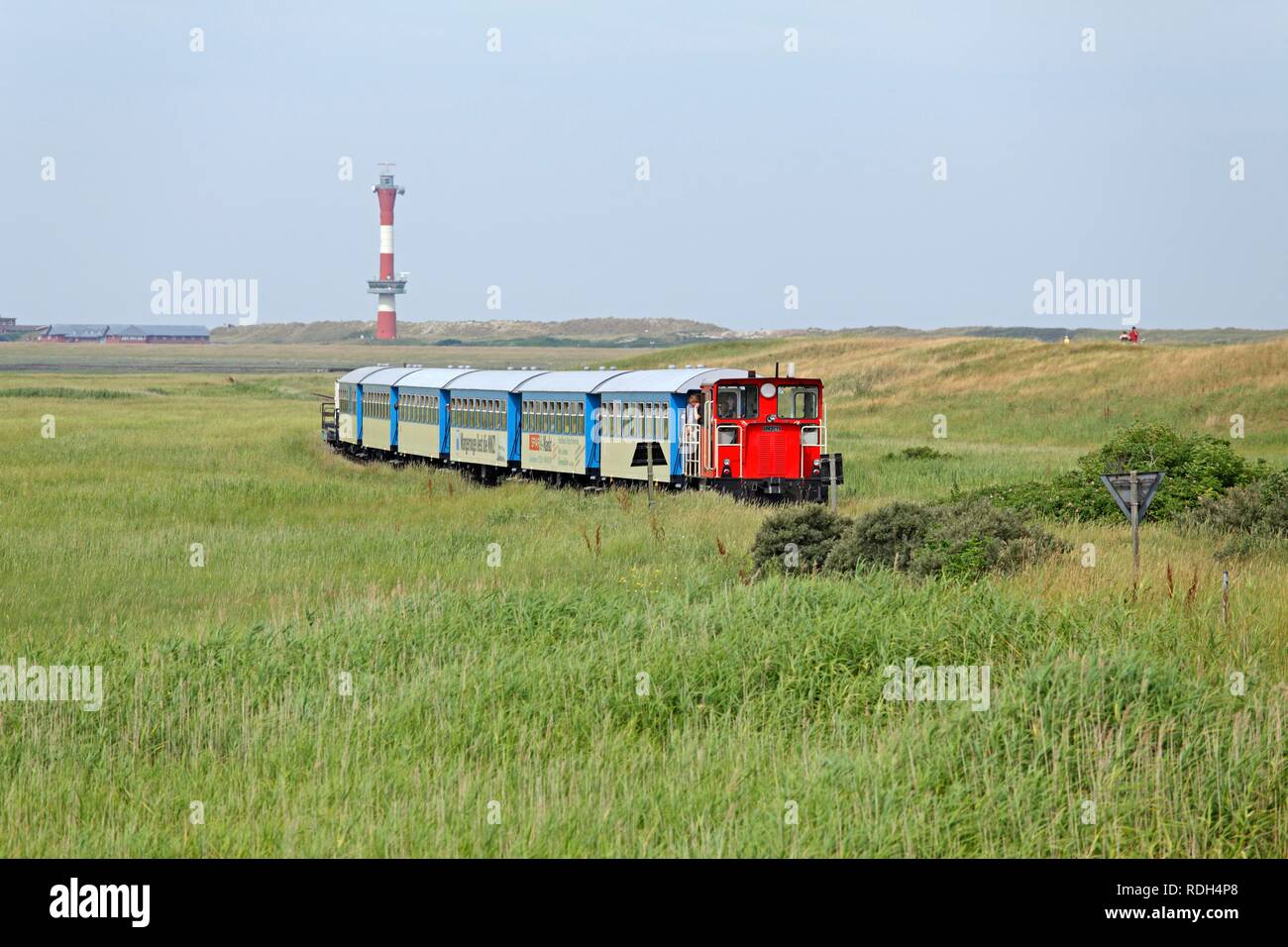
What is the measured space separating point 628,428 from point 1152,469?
11.3 meters

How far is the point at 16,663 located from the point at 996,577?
32.7ft

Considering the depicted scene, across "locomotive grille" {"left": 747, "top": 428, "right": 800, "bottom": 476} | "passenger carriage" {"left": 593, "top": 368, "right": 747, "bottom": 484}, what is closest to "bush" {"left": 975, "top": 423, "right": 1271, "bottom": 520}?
"locomotive grille" {"left": 747, "top": 428, "right": 800, "bottom": 476}

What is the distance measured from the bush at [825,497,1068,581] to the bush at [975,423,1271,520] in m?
5.00

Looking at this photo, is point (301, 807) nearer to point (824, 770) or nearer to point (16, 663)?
point (824, 770)

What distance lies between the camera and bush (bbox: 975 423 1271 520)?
24297 mm

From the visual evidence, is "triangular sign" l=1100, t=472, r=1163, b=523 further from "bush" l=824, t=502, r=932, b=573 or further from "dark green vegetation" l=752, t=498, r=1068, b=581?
"bush" l=824, t=502, r=932, b=573

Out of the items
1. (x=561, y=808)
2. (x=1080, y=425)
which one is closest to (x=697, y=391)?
(x=561, y=808)

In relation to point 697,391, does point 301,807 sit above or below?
below

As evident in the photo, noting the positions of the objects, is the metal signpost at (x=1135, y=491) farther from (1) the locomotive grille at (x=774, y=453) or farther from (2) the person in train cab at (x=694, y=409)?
(2) the person in train cab at (x=694, y=409)

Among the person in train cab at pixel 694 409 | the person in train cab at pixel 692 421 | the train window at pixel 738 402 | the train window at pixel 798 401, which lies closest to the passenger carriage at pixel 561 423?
the person in train cab at pixel 692 421

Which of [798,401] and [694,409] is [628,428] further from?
[798,401]

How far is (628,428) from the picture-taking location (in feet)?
106

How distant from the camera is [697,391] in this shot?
2998 centimetres

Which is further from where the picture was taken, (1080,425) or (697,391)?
(1080,425)
